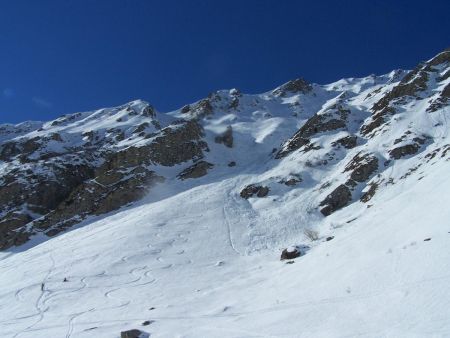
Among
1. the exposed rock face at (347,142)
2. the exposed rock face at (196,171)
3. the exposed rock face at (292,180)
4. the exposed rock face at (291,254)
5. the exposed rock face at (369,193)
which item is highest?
the exposed rock face at (196,171)

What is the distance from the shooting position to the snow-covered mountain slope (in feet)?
48.4

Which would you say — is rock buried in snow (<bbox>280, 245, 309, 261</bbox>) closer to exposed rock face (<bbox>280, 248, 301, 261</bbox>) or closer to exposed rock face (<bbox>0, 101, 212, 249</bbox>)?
exposed rock face (<bbox>280, 248, 301, 261</bbox>)

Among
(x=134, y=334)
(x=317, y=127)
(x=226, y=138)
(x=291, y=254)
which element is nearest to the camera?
(x=134, y=334)

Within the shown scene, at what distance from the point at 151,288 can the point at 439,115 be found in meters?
48.9

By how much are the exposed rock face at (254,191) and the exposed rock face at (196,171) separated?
14939 millimetres

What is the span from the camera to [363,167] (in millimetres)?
52656

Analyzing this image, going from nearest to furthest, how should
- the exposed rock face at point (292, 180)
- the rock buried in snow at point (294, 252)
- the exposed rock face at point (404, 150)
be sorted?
the rock buried in snow at point (294, 252)
the exposed rock face at point (404, 150)
the exposed rock face at point (292, 180)

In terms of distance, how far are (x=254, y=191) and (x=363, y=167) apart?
1409 centimetres

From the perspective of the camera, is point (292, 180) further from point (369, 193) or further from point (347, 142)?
point (369, 193)

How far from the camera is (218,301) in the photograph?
21719mm

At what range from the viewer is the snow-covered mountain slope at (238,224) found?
14.8 meters

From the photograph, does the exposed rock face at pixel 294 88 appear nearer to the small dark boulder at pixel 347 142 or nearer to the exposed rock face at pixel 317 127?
the exposed rock face at pixel 317 127

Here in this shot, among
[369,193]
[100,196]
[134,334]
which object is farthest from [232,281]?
[100,196]

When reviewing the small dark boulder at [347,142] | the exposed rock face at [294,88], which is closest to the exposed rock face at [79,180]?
the small dark boulder at [347,142]
